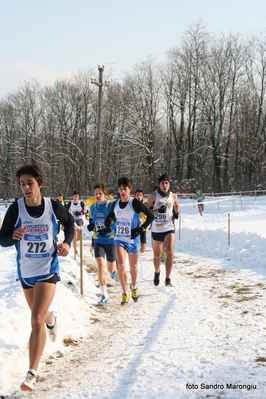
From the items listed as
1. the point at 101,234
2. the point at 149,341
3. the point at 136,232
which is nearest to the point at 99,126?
the point at 101,234

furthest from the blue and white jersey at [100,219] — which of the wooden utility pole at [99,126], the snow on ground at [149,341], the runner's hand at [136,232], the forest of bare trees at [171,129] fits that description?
the forest of bare trees at [171,129]

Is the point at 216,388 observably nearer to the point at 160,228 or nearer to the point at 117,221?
the point at 117,221

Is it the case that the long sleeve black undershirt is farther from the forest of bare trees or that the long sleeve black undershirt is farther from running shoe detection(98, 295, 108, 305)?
the forest of bare trees

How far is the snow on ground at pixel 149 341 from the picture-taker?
386cm

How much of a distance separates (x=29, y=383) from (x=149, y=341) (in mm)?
1821

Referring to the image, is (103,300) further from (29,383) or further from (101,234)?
(29,383)

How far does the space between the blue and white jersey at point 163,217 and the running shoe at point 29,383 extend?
500 cm

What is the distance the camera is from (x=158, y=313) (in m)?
6.52

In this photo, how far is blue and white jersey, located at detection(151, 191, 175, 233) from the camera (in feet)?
27.7

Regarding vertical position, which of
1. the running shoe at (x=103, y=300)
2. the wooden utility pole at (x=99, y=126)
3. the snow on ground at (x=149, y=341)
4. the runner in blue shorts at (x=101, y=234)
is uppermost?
the wooden utility pole at (x=99, y=126)

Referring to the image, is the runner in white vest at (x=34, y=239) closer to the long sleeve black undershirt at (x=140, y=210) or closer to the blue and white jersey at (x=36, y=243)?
the blue and white jersey at (x=36, y=243)

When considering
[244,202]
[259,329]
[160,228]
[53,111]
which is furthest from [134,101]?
[259,329]

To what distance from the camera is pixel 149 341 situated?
5.18 metres

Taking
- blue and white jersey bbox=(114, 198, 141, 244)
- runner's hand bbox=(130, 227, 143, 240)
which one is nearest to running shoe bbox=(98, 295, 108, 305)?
blue and white jersey bbox=(114, 198, 141, 244)
